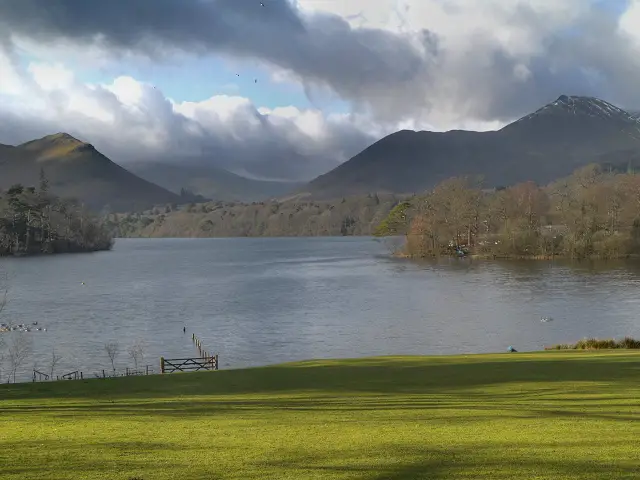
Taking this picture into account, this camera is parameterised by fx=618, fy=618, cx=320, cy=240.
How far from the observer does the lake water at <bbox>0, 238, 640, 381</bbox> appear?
2062 inches

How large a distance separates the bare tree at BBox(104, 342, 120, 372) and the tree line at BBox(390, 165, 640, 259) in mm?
119209

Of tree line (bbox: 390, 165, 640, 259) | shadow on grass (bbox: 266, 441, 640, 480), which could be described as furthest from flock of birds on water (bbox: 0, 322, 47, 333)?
tree line (bbox: 390, 165, 640, 259)

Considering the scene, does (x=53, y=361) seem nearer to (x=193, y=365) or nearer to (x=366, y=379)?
(x=193, y=365)

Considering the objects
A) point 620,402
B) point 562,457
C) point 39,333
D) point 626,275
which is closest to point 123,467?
point 562,457

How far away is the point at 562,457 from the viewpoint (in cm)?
1345

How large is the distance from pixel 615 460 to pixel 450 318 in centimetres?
5405

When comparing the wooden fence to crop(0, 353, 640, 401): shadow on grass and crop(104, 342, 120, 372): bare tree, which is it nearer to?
crop(104, 342, 120, 372): bare tree

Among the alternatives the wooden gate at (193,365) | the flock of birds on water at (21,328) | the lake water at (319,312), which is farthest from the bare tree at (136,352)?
the flock of birds on water at (21,328)

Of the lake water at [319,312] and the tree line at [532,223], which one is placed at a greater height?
the tree line at [532,223]

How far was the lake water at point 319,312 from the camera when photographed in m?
52.4

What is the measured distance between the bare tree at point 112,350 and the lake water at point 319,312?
500 millimetres

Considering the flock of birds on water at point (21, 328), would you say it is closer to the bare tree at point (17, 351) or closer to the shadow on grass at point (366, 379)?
the bare tree at point (17, 351)

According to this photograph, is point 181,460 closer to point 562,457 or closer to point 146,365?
point 562,457

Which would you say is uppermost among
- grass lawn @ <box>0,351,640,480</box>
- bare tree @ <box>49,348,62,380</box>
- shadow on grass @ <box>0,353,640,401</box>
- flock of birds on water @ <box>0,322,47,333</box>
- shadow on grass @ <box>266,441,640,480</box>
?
shadow on grass @ <box>266,441,640,480</box>
